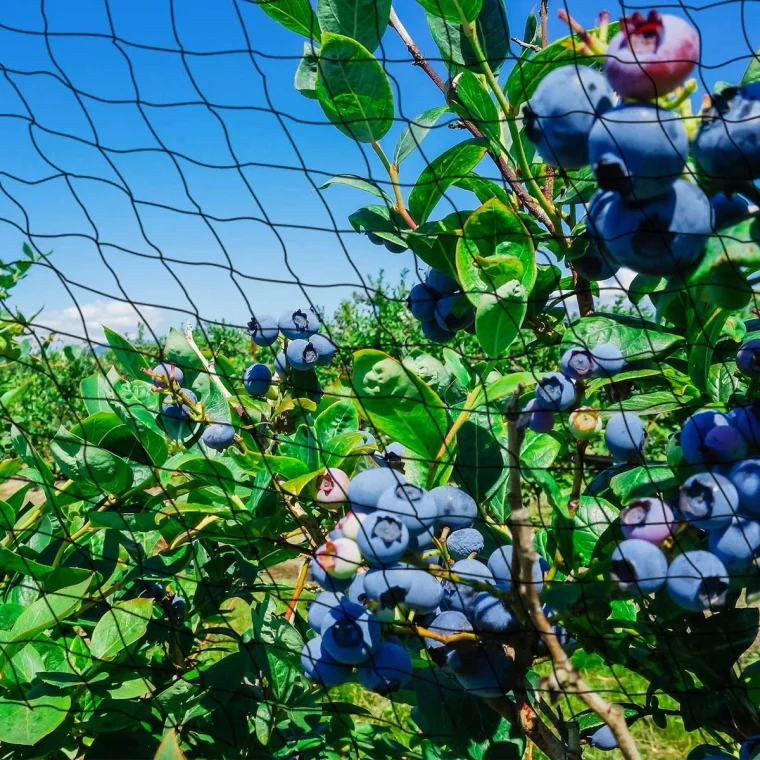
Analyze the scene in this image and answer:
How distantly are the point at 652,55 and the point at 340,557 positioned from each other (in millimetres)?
471

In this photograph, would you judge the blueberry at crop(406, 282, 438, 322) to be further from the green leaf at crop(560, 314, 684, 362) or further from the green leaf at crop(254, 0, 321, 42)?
the green leaf at crop(254, 0, 321, 42)

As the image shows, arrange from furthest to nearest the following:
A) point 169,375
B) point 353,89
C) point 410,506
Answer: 1. point 169,375
2. point 353,89
3. point 410,506

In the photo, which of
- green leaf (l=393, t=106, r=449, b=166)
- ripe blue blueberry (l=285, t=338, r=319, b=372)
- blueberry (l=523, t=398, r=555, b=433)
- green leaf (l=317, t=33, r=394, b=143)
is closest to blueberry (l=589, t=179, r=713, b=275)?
blueberry (l=523, t=398, r=555, b=433)

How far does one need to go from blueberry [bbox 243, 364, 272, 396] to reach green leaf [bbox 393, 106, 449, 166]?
0.36 metres

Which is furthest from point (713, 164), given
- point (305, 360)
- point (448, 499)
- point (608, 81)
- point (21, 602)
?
point (21, 602)

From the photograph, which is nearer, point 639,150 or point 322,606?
point 639,150

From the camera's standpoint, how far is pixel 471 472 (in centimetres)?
79

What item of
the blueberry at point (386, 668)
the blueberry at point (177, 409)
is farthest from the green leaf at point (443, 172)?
the blueberry at point (386, 668)

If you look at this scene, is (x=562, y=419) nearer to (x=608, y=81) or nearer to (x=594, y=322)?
(x=594, y=322)

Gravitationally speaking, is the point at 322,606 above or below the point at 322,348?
below

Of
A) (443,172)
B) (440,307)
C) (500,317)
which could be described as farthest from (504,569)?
(443,172)

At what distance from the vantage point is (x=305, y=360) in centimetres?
108

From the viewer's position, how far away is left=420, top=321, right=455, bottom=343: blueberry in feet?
3.04

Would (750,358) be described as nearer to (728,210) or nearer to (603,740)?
(728,210)
